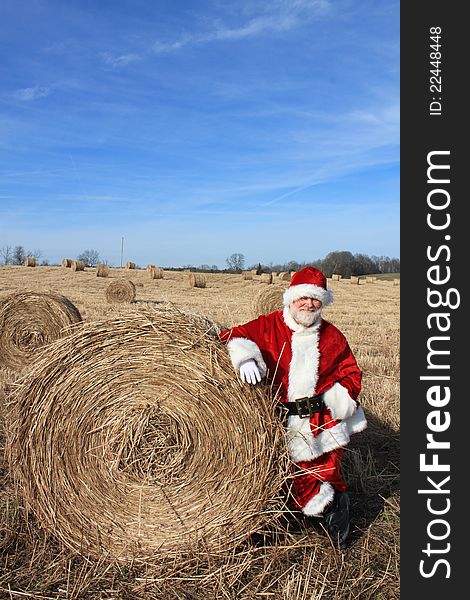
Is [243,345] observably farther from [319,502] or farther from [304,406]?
[319,502]

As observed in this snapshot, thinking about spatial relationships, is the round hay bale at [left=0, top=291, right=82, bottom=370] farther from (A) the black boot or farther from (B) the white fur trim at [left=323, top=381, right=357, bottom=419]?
(A) the black boot

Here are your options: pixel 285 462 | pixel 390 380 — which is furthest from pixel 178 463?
pixel 390 380

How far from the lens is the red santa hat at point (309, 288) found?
152 inches

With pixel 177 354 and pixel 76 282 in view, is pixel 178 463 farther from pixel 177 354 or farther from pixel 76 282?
pixel 76 282

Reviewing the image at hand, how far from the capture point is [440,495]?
3.12 meters

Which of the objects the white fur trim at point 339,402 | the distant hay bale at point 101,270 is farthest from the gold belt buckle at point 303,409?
the distant hay bale at point 101,270

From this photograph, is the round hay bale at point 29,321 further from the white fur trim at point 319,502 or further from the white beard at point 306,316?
the white fur trim at point 319,502

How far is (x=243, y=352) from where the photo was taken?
11.4 ft

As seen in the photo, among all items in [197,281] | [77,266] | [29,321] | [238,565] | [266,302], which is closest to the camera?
[238,565]

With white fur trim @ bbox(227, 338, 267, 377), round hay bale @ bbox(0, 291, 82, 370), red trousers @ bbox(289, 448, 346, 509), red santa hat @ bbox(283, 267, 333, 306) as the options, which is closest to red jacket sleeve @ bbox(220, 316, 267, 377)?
white fur trim @ bbox(227, 338, 267, 377)

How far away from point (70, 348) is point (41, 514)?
1000mm

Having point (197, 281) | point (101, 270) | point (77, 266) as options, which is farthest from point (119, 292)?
point (77, 266)

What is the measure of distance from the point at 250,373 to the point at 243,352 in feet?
0.44

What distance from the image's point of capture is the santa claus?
3.68 m
